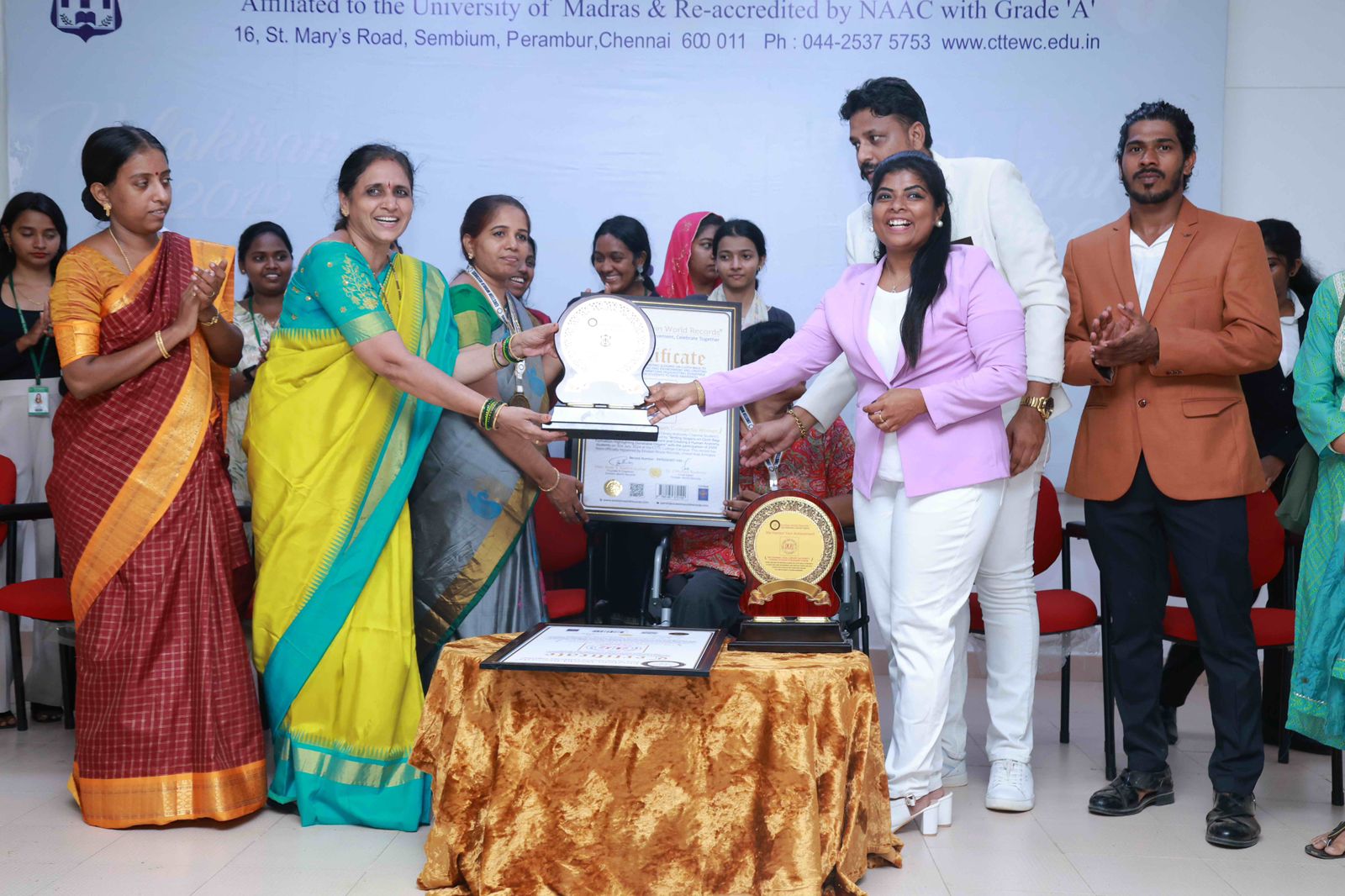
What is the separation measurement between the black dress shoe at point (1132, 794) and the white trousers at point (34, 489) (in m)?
3.26

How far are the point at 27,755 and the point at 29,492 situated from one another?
3.42 feet

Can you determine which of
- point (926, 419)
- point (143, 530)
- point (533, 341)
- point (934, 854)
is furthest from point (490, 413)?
point (934, 854)

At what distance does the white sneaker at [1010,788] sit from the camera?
3.11 meters

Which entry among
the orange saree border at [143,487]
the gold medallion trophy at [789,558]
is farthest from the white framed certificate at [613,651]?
the orange saree border at [143,487]

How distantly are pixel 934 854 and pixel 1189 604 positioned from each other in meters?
0.92

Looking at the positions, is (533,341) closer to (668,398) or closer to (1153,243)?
(668,398)

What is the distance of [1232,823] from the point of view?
2.91m

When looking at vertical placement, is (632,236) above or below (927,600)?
above

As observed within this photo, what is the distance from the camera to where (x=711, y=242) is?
4555mm

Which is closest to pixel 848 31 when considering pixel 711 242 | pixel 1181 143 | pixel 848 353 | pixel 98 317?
pixel 711 242

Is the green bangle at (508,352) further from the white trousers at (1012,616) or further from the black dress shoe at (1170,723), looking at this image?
the black dress shoe at (1170,723)

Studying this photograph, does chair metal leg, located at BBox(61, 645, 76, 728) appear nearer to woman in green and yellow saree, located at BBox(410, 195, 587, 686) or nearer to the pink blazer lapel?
woman in green and yellow saree, located at BBox(410, 195, 587, 686)

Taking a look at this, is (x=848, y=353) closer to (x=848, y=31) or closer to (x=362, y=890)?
(x=362, y=890)

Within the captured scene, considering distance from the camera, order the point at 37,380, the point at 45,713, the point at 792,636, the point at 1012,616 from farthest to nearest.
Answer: the point at 37,380
the point at 45,713
the point at 1012,616
the point at 792,636
